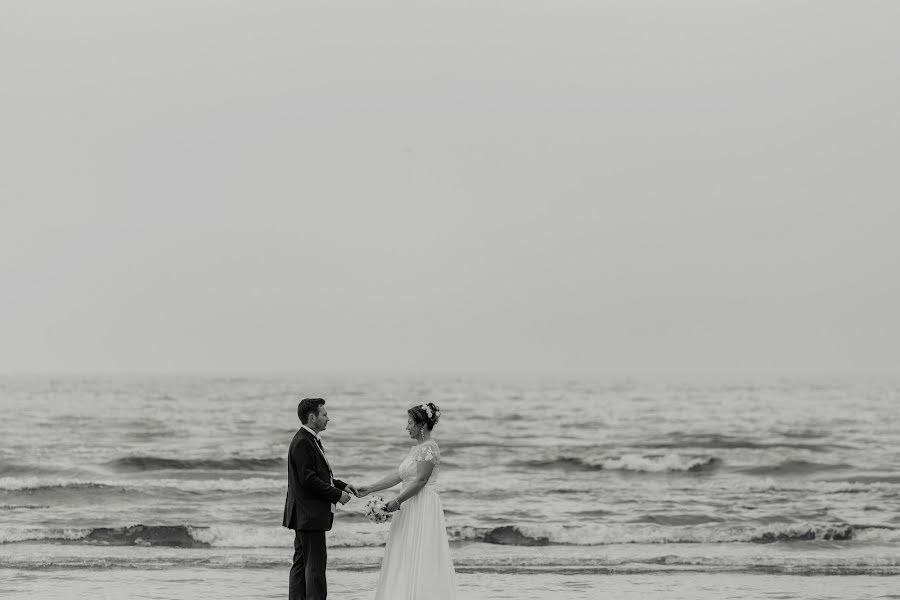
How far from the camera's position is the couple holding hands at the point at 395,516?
671cm

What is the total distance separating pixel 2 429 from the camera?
37.0 m

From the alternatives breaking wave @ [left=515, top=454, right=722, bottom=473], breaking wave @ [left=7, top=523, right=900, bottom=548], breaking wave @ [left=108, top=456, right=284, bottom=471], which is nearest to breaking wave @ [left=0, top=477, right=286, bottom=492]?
breaking wave @ [left=108, top=456, right=284, bottom=471]

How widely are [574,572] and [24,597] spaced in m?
5.40

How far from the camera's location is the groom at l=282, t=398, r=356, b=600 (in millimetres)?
6676

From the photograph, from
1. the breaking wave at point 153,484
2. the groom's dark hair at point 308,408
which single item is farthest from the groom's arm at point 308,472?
the breaking wave at point 153,484

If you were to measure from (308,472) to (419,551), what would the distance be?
998 millimetres

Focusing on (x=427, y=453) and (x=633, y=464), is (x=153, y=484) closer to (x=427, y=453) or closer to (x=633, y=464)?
(x=633, y=464)

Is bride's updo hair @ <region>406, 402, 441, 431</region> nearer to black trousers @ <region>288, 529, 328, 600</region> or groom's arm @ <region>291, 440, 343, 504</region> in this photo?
groom's arm @ <region>291, 440, 343, 504</region>

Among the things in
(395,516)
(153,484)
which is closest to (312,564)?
(395,516)

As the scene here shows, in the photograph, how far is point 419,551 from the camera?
6938 millimetres

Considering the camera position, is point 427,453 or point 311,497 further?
point 427,453

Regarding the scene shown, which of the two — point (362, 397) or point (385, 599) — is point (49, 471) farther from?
point (362, 397)

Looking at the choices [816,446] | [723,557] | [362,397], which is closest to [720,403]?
[362,397]

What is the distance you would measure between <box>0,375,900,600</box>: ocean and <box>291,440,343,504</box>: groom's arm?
2.77 meters
